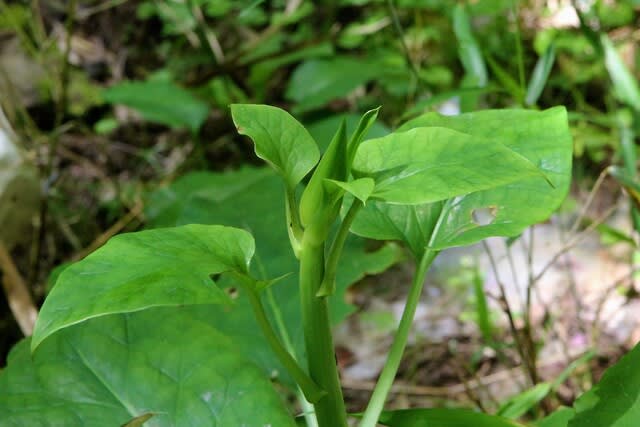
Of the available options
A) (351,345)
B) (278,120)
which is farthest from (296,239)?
(351,345)

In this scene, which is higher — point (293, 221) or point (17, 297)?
point (293, 221)

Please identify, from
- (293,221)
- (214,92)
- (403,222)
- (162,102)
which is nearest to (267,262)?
(403,222)

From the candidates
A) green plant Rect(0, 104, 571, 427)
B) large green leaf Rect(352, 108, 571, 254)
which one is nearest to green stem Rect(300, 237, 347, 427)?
green plant Rect(0, 104, 571, 427)

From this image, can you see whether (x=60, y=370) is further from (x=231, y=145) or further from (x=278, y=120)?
(x=231, y=145)

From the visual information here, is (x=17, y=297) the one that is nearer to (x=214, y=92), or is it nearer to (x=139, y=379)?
(x=139, y=379)

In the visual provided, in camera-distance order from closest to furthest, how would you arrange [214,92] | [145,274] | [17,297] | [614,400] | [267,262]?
1. [145,274]
2. [614,400]
3. [267,262]
4. [17,297]
5. [214,92]

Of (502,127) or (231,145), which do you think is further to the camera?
(231,145)
